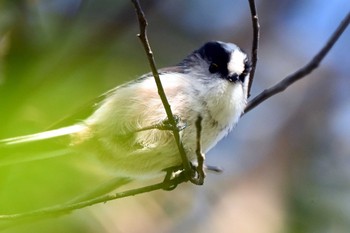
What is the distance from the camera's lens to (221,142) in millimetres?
3445

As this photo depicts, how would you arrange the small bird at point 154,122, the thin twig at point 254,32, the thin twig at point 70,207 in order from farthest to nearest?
the small bird at point 154,122 → the thin twig at point 254,32 → the thin twig at point 70,207

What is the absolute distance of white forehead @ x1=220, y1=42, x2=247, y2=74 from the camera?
6.23 ft

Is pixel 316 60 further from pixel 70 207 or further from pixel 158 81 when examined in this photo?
pixel 70 207

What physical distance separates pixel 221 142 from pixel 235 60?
5.08 ft

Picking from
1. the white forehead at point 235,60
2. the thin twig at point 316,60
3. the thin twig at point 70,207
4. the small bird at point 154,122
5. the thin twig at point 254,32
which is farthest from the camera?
the white forehead at point 235,60

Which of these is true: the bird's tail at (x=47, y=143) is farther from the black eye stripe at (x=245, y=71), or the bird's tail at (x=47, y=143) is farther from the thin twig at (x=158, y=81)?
the black eye stripe at (x=245, y=71)

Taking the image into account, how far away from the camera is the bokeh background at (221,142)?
151cm

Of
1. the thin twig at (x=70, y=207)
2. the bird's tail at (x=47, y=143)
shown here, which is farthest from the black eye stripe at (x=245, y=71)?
the bird's tail at (x=47, y=143)

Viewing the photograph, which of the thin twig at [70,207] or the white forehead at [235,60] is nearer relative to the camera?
the thin twig at [70,207]

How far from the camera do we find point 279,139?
359 centimetres

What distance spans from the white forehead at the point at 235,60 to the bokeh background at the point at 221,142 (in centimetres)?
34

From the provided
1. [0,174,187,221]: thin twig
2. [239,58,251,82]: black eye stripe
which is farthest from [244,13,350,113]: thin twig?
[0,174,187,221]: thin twig

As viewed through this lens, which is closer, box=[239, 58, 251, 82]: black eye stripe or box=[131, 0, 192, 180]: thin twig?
box=[131, 0, 192, 180]: thin twig

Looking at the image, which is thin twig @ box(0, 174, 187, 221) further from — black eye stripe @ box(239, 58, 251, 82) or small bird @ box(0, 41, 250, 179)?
black eye stripe @ box(239, 58, 251, 82)
